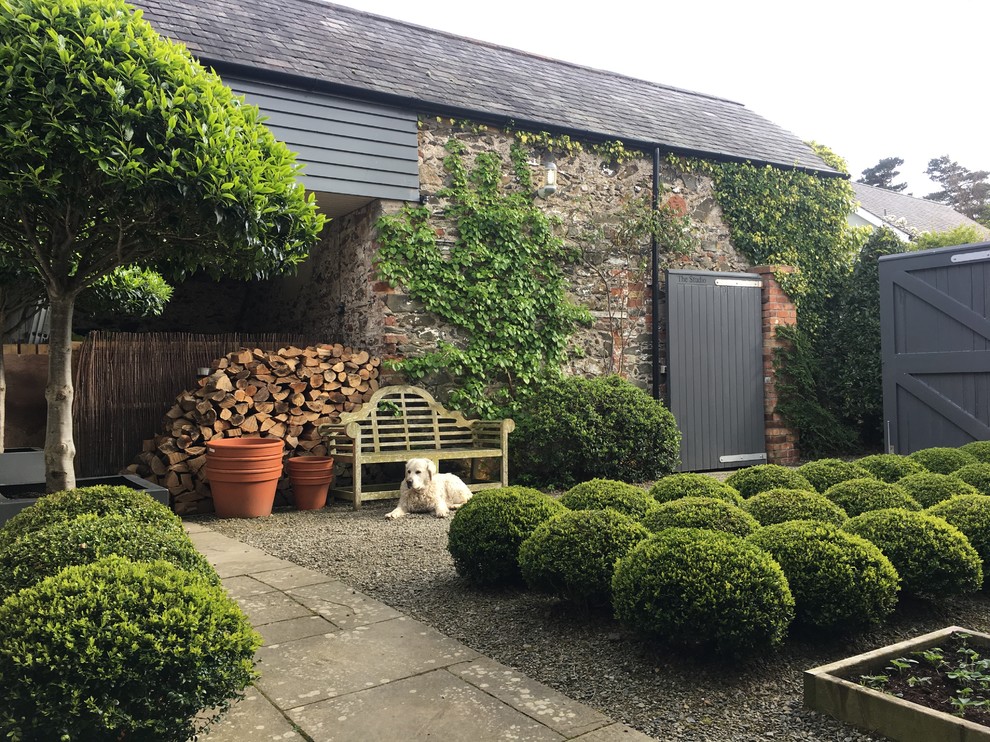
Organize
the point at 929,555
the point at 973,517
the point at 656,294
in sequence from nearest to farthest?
1. the point at 929,555
2. the point at 973,517
3. the point at 656,294

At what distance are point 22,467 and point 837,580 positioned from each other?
20.0ft

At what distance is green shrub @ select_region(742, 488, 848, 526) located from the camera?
12.9 ft

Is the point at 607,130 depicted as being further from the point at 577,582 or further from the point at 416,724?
the point at 416,724

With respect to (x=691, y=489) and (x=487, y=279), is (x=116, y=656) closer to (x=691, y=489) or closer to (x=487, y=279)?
(x=691, y=489)

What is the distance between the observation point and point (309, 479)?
695 centimetres

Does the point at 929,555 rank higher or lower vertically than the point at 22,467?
lower

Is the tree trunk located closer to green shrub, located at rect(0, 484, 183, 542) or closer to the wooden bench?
green shrub, located at rect(0, 484, 183, 542)

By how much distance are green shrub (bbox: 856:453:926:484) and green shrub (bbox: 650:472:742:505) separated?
160 centimetres

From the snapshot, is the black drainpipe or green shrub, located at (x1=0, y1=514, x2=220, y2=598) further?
the black drainpipe

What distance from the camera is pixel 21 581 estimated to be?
2.61 meters

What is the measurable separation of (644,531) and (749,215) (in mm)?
7783

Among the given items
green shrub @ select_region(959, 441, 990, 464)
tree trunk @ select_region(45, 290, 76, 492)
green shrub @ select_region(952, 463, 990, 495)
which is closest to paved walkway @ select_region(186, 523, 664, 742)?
tree trunk @ select_region(45, 290, 76, 492)

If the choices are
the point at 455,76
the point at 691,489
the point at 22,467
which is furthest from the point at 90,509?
the point at 455,76

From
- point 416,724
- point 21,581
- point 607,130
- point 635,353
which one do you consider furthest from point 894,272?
point 21,581
